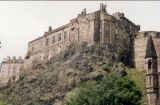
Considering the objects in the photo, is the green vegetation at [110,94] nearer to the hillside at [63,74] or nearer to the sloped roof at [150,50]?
the hillside at [63,74]

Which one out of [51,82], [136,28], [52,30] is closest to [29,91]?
[51,82]

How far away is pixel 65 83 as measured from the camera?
86.7 metres

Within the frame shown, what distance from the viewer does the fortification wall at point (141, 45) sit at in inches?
3752

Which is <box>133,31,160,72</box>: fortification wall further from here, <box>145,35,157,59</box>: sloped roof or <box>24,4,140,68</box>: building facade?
<box>145,35,157,59</box>: sloped roof

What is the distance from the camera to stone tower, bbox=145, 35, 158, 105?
8431cm

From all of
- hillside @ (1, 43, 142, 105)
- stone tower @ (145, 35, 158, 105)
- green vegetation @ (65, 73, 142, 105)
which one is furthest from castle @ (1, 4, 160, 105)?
green vegetation @ (65, 73, 142, 105)

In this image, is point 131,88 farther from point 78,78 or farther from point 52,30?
point 52,30

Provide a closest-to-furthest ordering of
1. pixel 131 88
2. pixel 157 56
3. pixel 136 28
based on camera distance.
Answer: pixel 131 88
pixel 157 56
pixel 136 28

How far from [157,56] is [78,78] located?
15979mm

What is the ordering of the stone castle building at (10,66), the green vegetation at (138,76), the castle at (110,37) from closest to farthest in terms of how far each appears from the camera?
the green vegetation at (138,76) < the castle at (110,37) < the stone castle building at (10,66)

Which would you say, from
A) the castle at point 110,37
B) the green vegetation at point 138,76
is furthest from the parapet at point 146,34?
the green vegetation at point 138,76

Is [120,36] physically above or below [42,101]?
above

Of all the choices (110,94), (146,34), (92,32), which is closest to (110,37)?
(92,32)

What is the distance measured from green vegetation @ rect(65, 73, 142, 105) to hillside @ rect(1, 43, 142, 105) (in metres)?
24.4
